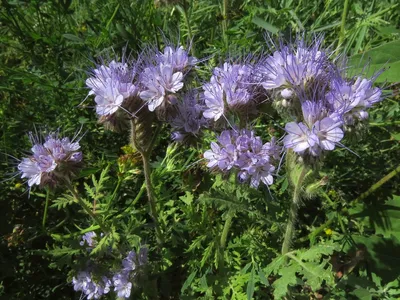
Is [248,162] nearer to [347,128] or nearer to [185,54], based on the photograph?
[347,128]

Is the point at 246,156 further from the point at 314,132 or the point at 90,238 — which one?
the point at 90,238

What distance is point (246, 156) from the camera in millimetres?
1808

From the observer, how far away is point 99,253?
2.07m

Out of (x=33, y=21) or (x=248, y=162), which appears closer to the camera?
(x=248, y=162)

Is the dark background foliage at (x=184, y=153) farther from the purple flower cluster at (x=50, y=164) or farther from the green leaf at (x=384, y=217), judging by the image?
the purple flower cluster at (x=50, y=164)

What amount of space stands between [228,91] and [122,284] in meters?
1.03

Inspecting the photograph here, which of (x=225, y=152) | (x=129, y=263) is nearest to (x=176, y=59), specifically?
(x=225, y=152)

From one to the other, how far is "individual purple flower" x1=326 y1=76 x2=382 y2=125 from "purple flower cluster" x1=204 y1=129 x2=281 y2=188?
30cm

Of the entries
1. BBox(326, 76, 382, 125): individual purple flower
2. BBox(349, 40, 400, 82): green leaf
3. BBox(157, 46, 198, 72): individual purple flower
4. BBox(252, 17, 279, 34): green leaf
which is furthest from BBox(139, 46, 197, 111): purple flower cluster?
BBox(252, 17, 279, 34): green leaf

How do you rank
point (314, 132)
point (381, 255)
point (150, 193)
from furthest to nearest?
point (381, 255)
point (150, 193)
point (314, 132)

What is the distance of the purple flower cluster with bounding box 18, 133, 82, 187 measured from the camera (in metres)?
1.96

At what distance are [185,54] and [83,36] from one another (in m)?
1.42

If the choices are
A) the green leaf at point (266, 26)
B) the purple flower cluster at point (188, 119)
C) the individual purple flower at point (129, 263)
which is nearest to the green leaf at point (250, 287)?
the individual purple flower at point (129, 263)

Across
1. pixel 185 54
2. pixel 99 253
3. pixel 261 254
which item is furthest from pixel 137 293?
pixel 185 54
